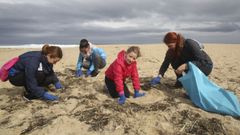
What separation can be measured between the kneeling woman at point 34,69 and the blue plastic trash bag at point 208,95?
2009 mm

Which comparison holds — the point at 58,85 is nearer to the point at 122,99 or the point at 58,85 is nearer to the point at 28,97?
the point at 28,97

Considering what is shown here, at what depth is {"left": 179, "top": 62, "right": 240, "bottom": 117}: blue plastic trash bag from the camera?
3354 mm

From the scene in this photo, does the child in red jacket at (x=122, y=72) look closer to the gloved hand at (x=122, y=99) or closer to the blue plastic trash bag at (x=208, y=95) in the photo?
the gloved hand at (x=122, y=99)

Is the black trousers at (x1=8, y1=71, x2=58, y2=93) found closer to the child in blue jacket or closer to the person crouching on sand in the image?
the child in blue jacket

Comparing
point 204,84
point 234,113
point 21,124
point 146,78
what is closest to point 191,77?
point 204,84

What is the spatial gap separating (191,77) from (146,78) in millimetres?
1716

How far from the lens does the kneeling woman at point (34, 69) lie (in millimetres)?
3932

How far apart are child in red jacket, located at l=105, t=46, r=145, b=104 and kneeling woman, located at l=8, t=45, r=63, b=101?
87 cm

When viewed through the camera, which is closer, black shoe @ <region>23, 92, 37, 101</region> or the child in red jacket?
the child in red jacket

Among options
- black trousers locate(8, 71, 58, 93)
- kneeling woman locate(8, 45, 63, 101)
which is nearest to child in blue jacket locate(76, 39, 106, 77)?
black trousers locate(8, 71, 58, 93)

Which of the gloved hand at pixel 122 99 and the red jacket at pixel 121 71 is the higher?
the red jacket at pixel 121 71

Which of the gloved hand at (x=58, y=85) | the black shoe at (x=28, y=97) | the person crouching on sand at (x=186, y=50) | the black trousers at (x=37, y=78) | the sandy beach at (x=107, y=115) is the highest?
the person crouching on sand at (x=186, y=50)

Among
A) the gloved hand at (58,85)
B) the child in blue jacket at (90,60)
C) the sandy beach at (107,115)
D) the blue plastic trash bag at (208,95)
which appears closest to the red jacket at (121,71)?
the sandy beach at (107,115)

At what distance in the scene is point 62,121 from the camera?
Result: 3.21 metres
